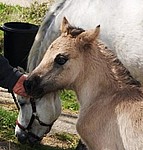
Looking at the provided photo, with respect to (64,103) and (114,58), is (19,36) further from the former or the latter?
(114,58)

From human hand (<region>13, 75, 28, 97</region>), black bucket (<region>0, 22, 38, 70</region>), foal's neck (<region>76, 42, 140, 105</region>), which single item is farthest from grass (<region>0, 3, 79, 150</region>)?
foal's neck (<region>76, 42, 140, 105</region>)

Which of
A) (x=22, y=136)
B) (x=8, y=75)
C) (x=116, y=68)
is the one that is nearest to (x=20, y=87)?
(x=8, y=75)

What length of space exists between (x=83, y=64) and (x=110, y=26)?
0.64 metres

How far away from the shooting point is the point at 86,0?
4.79 metres

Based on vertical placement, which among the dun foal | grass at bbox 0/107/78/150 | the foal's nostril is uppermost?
the dun foal

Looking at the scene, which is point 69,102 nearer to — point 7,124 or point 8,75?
point 7,124

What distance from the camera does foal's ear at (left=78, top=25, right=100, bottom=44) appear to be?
393 cm

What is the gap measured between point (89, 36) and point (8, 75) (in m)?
1.24

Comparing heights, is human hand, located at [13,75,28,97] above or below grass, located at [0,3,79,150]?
above

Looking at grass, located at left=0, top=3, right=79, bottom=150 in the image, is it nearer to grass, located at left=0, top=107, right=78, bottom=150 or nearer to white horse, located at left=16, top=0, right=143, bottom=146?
grass, located at left=0, top=107, right=78, bottom=150

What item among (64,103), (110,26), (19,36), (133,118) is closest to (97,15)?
(110,26)

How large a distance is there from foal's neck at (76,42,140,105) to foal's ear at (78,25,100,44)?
0.09 m

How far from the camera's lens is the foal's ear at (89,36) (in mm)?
3926

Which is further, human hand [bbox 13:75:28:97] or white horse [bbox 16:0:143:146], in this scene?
human hand [bbox 13:75:28:97]
